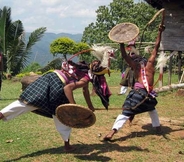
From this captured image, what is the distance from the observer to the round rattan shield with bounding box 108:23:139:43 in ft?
16.8

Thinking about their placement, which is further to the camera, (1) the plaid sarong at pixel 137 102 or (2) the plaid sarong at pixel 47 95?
(1) the plaid sarong at pixel 137 102

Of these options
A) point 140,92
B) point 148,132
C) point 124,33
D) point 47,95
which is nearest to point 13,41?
point 148,132

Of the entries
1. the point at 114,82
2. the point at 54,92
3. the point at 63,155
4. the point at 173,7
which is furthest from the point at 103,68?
the point at 114,82

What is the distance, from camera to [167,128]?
675 cm

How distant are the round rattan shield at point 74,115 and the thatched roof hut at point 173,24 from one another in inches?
223

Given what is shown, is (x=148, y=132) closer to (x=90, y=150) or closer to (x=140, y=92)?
(x=140, y=92)

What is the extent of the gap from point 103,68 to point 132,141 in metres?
1.62

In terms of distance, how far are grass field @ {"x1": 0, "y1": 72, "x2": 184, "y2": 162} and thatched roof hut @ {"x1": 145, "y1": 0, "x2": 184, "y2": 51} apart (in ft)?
9.55

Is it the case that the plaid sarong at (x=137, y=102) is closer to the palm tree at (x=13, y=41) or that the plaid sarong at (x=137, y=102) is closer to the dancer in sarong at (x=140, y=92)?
the dancer in sarong at (x=140, y=92)

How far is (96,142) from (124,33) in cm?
193

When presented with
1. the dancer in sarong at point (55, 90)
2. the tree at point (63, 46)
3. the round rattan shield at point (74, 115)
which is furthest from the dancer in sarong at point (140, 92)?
the tree at point (63, 46)

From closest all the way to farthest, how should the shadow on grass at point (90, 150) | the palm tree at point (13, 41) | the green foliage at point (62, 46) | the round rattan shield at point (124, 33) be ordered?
the shadow on grass at point (90, 150) → the round rattan shield at point (124, 33) → the palm tree at point (13, 41) → the green foliage at point (62, 46)

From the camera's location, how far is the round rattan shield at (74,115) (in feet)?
14.8

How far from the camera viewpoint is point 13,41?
20203 mm
